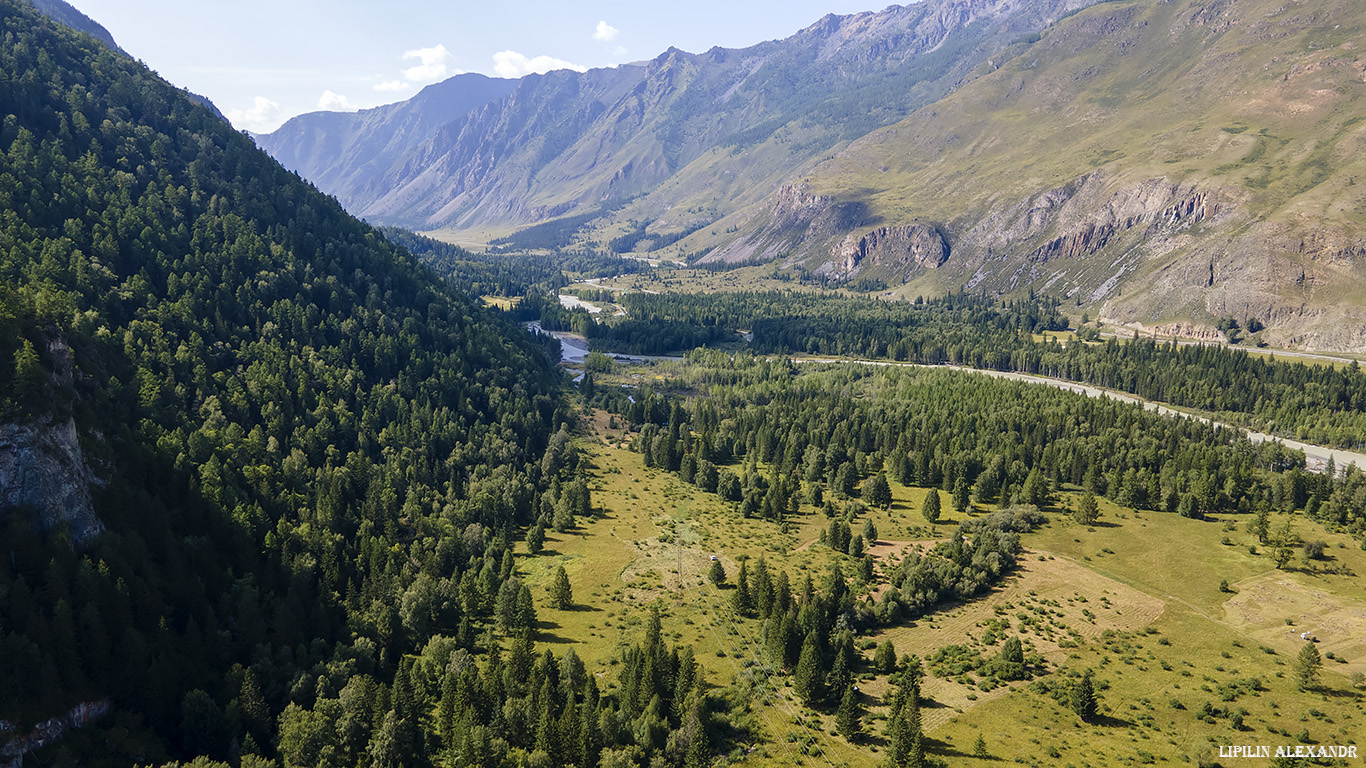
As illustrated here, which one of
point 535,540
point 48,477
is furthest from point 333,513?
point 48,477

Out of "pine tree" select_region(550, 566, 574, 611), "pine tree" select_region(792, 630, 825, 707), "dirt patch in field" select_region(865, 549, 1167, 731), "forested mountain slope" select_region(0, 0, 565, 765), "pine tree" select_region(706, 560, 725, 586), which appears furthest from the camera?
"pine tree" select_region(706, 560, 725, 586)

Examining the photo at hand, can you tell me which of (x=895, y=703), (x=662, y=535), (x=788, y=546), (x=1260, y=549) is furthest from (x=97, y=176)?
(x=1260, y=549)

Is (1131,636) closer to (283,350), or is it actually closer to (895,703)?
(895,703)

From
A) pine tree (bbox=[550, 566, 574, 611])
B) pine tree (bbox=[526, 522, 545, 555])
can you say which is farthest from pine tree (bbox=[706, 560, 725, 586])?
pine tree (bbox=[526, 522, 545, 555])

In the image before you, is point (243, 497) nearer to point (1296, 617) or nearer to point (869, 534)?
point (869, 534)

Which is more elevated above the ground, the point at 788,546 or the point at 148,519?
the point at 148,519

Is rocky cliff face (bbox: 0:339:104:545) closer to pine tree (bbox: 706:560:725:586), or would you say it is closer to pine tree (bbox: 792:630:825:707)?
pine tree (bbox: 706:560:725:586)
